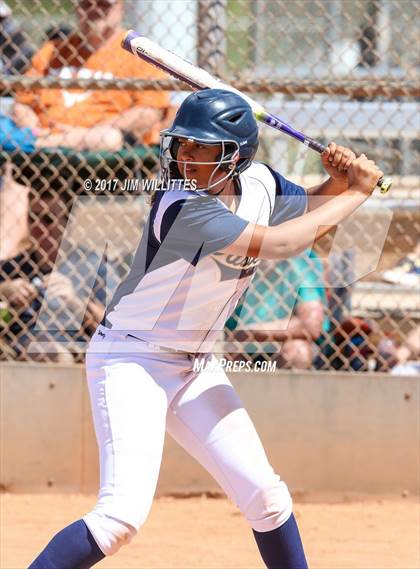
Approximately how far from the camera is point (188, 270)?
10.1 feet

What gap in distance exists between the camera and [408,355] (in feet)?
17.4

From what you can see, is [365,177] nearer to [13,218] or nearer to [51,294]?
[51,294]

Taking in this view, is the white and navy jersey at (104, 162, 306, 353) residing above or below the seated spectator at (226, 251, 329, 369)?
above

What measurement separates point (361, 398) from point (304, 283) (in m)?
0.65

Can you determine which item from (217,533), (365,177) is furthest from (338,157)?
(217,533)

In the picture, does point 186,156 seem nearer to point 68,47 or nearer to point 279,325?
point 279,325

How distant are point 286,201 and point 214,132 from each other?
49 cm

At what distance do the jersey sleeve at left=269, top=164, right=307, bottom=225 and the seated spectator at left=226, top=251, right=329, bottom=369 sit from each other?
1.77 meters

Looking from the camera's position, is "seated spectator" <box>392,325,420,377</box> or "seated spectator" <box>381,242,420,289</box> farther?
"seated spectator" <box>381,242,420,289</box>

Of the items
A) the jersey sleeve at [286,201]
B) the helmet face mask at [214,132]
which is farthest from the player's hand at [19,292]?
the helmet face mask at [214,132]

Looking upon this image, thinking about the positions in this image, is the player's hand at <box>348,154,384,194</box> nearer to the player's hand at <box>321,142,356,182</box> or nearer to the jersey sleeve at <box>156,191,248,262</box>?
the player's hand at <box>321,142,356,182</box>

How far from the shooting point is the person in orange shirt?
205 inches

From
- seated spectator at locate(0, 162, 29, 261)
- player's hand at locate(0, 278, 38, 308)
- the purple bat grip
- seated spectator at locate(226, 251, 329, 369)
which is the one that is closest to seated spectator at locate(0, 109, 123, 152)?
seated spectator at locate(0, 162, 29, 261)

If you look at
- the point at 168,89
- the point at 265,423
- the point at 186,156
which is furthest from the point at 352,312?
the point at 186,156
